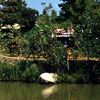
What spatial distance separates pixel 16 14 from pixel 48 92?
18.0 m

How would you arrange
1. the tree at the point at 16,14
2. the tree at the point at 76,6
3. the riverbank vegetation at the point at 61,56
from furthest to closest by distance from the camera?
1. the tree at the point at 16,14
2. the tree at the point at 76,6
3. the riverbank vegetation at the point at 61,56

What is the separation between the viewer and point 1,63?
17578 millimetres

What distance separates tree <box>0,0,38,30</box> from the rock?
14792mm

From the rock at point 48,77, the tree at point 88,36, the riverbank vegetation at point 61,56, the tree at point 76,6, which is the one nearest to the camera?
the rock at point 48,77

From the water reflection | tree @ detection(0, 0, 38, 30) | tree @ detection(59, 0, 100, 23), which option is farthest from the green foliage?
tree @ detection(0, 0, 38, 30)

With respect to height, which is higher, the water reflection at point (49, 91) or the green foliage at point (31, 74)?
the green foliage at point (31, 74)

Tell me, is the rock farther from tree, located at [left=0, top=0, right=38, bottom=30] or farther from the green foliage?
tree, located at [left=0, top=0, right=38, bottom=30]

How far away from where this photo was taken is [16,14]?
1172 inches

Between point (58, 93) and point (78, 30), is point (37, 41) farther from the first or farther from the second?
point (58, 93)

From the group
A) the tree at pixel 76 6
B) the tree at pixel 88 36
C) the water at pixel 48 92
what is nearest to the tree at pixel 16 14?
the tree at pixel 76 6

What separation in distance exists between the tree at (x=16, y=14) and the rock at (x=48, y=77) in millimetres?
14792

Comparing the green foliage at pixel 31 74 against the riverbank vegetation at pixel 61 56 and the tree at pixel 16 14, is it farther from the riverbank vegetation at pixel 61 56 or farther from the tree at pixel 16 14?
the tree at pixel 16 14

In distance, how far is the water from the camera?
12139mm

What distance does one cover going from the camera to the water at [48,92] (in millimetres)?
12139
